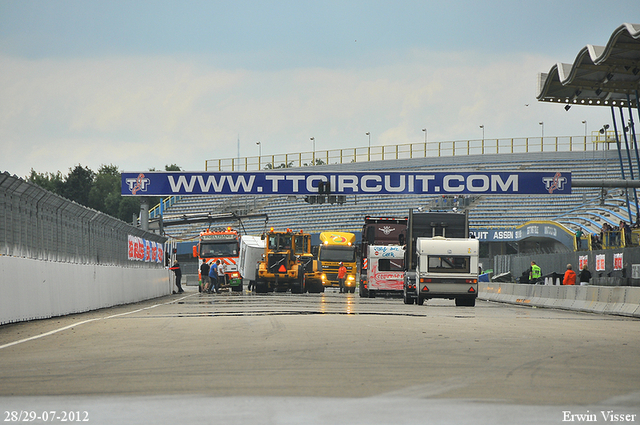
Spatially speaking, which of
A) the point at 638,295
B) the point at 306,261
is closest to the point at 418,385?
the point at 638,295

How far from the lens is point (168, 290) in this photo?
140 ft

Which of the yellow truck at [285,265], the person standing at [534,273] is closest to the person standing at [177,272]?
the yellow truck at [285,265]

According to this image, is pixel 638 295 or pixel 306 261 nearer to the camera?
pixel 638 295

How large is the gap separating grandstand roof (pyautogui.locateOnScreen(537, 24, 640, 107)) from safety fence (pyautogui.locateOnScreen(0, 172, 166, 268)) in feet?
68.8

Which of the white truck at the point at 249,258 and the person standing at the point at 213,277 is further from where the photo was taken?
the white truck at the point at 249,258

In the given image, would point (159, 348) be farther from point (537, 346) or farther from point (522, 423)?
point (522, 423)

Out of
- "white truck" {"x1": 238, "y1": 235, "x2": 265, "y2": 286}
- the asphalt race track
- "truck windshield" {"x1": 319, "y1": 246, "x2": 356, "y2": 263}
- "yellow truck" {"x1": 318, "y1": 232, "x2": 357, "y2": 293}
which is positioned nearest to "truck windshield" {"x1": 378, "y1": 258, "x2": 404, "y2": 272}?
"white truck" {"x1": 238, "y1": 235, "x2": 265, "y2": 286}

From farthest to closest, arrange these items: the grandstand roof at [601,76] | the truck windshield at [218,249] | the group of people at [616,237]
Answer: the truck windshield at [218,249] → the grandstand roof at [601,76] → the group of people at [616,237]

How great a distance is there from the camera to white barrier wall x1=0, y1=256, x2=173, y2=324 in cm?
1653

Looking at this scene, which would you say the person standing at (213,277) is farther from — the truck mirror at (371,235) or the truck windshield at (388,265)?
the truck windshield at (388,265)

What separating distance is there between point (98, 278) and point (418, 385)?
17.9m

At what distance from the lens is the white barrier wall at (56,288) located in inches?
651

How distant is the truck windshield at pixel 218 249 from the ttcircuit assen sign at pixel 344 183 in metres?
11.5

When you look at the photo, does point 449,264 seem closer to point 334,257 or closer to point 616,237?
point 616,237
